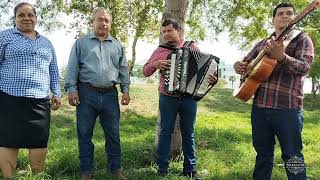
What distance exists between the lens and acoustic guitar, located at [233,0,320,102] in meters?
4.75

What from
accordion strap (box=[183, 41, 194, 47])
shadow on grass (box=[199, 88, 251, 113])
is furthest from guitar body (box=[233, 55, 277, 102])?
shadow on grass (box=[199, 88, 251, 113])

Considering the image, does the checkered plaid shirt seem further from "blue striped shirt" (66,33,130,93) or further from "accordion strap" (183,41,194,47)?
"blue striped shirt" (66,33,130,93)

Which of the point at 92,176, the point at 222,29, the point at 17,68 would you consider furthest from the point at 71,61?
the point at 222,29

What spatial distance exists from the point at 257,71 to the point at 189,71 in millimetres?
1141

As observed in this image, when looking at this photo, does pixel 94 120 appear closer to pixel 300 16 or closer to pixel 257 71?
pixel 257 71

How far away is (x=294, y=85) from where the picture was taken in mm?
5141

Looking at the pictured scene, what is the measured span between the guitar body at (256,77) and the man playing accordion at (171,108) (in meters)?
0.74

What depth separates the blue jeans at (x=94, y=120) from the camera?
588 centimetres

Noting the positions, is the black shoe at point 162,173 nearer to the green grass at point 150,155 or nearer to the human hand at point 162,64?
the green grass at point 150,155

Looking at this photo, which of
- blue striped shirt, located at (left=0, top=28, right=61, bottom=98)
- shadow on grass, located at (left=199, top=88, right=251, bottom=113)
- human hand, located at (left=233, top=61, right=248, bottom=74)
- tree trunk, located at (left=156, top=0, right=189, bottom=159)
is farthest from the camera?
shadow on grass, located at (left=199, top=88, right=251, bottom=113)

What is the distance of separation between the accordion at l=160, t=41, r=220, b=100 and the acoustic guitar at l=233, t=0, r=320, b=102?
1.89ft

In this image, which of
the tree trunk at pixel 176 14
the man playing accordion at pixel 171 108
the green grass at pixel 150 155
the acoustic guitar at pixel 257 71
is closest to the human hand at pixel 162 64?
the man playing accordion at pixel 171 108

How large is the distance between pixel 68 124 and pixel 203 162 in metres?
7.07

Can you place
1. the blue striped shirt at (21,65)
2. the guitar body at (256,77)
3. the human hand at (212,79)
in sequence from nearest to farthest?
the guitar body at (256,77)
the blue striped shirt at (21,65)
the human hand at (212,79)
